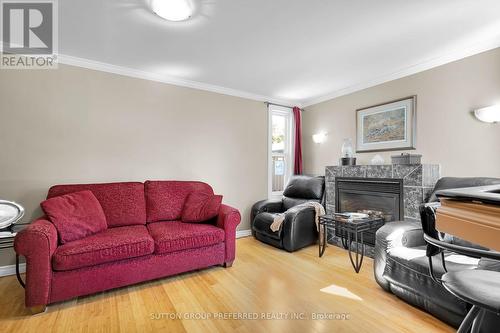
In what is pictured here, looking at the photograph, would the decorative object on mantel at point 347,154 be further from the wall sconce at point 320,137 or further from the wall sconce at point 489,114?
the wall sconce at point 489,114

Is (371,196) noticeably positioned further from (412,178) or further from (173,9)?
(173,9)

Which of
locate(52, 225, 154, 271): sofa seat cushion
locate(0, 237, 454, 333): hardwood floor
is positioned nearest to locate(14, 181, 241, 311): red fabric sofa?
locate(52, 225, 154, 271): sofa seat cushion

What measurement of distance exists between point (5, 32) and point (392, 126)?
14.7 feet

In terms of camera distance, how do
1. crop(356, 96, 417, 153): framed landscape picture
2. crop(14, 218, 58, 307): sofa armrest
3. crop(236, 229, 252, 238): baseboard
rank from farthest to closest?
crop(236, 229, 252, 238): baseboard, crop(356, 96, 417, 153): framed landscape picture, crop(14, 218, 58, 307): sofa armrest

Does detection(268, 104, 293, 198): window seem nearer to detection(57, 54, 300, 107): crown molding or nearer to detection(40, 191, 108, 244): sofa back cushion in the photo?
detection(57, 54, 300, 107): crown molding

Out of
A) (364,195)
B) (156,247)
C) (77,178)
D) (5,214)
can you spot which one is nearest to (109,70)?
(77,178)

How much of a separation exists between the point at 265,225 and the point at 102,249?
208 cm

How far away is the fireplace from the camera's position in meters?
2.93

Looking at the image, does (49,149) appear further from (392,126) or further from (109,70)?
(392,126)

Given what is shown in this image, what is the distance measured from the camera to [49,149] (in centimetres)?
275

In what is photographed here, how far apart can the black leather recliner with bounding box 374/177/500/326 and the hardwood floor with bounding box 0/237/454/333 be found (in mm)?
97

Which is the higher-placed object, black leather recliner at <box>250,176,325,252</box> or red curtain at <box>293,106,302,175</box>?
red curtain at <box>293,106,302,175</box>

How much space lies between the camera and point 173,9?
1.97 metres

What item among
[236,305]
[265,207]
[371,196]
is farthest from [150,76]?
[371,196]
